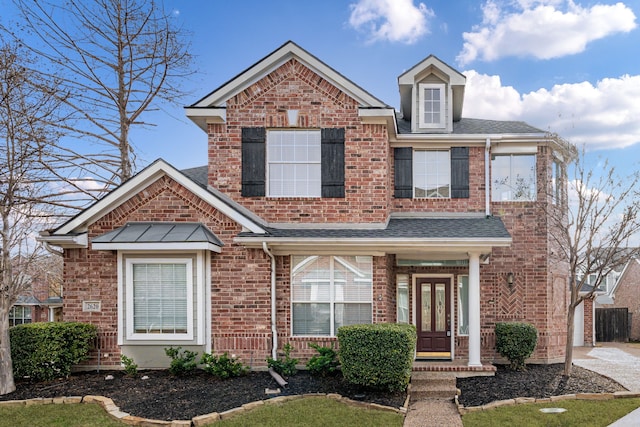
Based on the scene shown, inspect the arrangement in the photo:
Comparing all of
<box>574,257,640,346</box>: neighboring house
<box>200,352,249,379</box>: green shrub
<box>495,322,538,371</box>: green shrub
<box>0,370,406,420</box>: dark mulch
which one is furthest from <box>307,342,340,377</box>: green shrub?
<box>574,257,640,346</box>: neighboring house

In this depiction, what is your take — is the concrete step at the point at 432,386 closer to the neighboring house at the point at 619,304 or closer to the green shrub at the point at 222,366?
the green shrub at the point at 222,366

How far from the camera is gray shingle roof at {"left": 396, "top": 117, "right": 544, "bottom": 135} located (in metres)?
13.1

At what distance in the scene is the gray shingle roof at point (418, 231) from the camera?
1051 centimetres

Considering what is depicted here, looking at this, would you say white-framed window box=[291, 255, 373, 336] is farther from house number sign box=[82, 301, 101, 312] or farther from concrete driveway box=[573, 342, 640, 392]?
concrete driveway box=[573, 342, 640, 392]

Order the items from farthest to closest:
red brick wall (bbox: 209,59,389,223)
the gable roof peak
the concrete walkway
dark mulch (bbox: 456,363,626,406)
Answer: red brick wall (bbox: 209,59,389,223)
the gable roof peak
dark mulch (bbox: 456,363,626,406)
the concrete walkway

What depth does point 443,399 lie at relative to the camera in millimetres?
9281

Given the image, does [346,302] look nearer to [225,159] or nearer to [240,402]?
[240,402]

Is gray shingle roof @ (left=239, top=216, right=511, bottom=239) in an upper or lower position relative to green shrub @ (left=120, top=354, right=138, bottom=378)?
upper

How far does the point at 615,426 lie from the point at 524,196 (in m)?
7.13

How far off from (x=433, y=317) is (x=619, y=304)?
19.3 metres

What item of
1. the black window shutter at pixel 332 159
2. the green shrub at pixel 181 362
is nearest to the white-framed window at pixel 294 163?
the black window shutter at pixel 332 159

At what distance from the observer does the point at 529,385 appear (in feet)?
32.4

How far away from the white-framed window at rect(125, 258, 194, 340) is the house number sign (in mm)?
833

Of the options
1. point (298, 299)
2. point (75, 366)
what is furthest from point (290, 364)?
point (75, 366)
